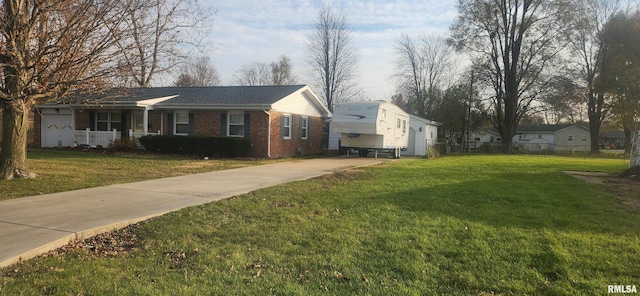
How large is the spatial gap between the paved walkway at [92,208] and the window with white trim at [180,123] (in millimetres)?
10550

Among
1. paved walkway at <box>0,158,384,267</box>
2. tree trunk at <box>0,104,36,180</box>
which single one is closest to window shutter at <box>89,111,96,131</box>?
tree trunk at <box>0,104,36,180</box>

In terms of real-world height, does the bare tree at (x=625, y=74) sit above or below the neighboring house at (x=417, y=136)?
above

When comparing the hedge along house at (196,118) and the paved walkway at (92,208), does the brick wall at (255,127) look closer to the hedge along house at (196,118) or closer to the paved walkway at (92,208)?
the hedge along house at (196,118)

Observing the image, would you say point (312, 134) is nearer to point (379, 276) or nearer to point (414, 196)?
point (414, 196)

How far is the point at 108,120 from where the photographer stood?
21.7m

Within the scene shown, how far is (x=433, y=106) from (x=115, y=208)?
1655 inches

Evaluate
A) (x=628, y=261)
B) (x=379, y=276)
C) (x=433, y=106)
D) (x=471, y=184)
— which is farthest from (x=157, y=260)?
(x=433, y=106)

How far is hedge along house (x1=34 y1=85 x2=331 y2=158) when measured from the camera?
19484 mm

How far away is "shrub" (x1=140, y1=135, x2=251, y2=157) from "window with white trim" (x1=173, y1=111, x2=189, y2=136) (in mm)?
1445

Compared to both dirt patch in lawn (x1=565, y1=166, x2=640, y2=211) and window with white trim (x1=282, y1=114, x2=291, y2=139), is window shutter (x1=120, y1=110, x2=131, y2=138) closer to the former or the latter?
window with white trim (x1=282, y1=114, x2=291, y2=139)

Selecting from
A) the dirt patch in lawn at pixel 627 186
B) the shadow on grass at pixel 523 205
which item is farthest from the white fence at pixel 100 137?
the dirt patch in lawn at pixel 627 186

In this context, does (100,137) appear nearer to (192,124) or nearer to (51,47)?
(192,124)

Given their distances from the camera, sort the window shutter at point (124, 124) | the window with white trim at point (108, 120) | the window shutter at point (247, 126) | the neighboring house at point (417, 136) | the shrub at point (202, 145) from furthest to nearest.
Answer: the neighboring house at point (417, 136), the window with white trim at point (108, 120), the window shutter at point (124, 124), the window shutter at point (247, 126), the shrub at point (202, 145)

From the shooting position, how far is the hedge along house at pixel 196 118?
63.9 ft
